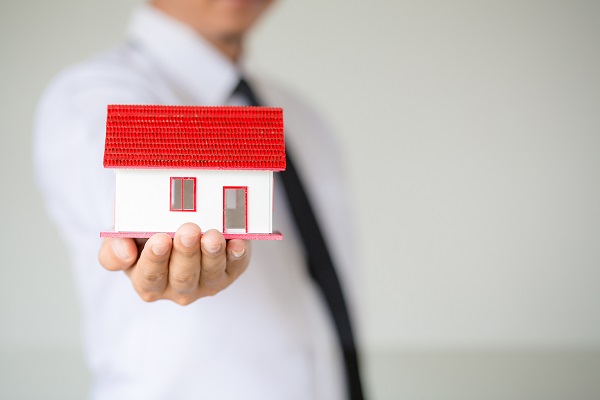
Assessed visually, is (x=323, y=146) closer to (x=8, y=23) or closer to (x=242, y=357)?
(x=242, y=357)

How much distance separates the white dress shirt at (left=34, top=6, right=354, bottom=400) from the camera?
1.02m

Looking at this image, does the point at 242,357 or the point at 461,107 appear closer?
the point at 242,357

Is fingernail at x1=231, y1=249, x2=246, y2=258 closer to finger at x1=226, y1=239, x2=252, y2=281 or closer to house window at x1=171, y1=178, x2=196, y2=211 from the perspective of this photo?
finger at x1=226, y1=239, x2=252, y2=281

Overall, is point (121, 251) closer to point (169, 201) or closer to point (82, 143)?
point (169, 201)

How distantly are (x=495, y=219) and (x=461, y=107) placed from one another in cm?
42

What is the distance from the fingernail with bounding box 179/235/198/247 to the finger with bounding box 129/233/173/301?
2 centimetres

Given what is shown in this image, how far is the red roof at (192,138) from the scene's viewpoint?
2.58 ft

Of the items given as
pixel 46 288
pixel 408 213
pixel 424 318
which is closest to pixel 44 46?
pixel 46 288

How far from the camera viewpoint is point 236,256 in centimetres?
74

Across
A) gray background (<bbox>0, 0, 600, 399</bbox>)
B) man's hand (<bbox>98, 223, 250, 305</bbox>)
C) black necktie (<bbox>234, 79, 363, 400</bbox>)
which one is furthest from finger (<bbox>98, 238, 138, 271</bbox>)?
gray background (<bbox>0, 0, 600, 399</bbox>)

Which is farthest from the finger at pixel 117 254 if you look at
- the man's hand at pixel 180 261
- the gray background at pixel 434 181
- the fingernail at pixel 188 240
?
the gray background at pixel 434 181

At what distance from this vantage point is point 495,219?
226cm

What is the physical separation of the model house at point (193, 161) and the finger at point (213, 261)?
7 cm

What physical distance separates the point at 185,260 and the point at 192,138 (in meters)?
0.18
